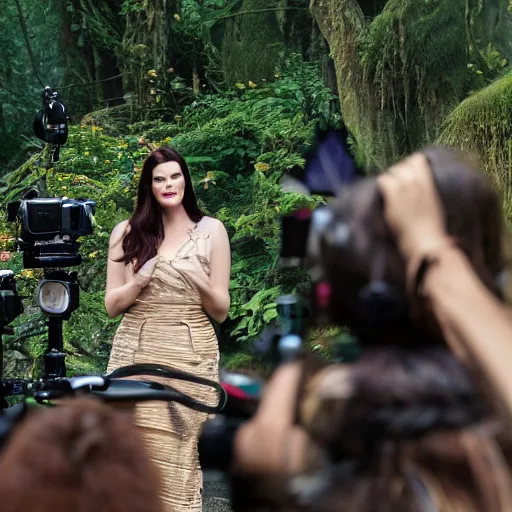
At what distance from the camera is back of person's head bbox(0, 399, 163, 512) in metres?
1.14

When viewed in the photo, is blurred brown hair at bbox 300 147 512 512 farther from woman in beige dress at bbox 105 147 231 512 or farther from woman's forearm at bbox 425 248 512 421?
woman in beige dress at bbox 105 147 231 512

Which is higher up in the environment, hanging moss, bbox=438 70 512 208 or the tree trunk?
the tree trunk

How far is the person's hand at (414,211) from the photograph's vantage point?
47.4 inches

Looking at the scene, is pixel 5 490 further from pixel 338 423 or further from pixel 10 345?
pixel 10 345

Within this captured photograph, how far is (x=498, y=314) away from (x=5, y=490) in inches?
20.6

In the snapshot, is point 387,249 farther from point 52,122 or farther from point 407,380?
point 52,122

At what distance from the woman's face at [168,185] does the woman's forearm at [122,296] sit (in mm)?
399

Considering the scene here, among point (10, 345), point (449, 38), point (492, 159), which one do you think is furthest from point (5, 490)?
point (449, 38)

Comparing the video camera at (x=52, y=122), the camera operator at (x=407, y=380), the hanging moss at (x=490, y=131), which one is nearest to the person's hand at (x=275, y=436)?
the camera operator at (x=407, y=380)

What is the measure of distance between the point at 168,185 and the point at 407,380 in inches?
151

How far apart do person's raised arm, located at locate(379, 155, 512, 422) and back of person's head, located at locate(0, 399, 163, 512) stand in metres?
0.35

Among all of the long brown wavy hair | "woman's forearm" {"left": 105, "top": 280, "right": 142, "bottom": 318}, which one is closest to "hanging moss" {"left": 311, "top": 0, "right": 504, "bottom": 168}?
the long brown wavy hair

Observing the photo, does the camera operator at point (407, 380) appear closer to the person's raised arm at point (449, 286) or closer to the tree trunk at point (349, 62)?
the person's raised arm at point (449, 286)

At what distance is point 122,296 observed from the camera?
475 centimetres
